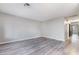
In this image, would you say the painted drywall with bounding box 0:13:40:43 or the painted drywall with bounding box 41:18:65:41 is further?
the painted drywall with bounding box 41:18:65:41

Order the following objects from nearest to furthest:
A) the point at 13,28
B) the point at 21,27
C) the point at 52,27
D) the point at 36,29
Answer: the point at 21,27 → the point at 13,28 → the point at 52,27 → the point at 36,29

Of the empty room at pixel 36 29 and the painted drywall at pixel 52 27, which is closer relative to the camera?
the empty room at pixel 36 29

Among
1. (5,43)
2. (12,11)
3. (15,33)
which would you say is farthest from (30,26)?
(5,43)

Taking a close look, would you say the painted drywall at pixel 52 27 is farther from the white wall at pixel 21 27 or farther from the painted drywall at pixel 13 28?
the painted drywall at pixel 13 28

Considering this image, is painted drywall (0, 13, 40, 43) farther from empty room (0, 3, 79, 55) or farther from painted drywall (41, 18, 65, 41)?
painted drywall (41, 18, 65, 41)

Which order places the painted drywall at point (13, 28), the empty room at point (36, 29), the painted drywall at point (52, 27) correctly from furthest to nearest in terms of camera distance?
the painted drywall at point (52, 27) → the painted drywall at point (13, 28) → the empty room at point (36, 29)

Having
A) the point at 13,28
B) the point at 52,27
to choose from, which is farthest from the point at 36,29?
the point at 13,28

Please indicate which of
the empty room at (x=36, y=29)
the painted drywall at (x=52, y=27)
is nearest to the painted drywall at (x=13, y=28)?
the empty room at (x=36, y=29)

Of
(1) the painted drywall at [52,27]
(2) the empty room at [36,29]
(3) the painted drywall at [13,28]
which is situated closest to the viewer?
(2) the empty room at [36,29]

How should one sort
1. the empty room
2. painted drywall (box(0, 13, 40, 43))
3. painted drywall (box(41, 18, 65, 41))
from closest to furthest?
the empty room < painted drywall (box(0, 13, 40, 43)) < painted drywall (box(41, 18, 65, 41))

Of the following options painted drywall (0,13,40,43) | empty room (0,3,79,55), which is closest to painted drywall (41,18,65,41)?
empty room (0,3,79,55)

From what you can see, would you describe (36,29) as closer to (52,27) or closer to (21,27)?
(52,27)

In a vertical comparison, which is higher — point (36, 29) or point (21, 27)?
point (21, 27)
